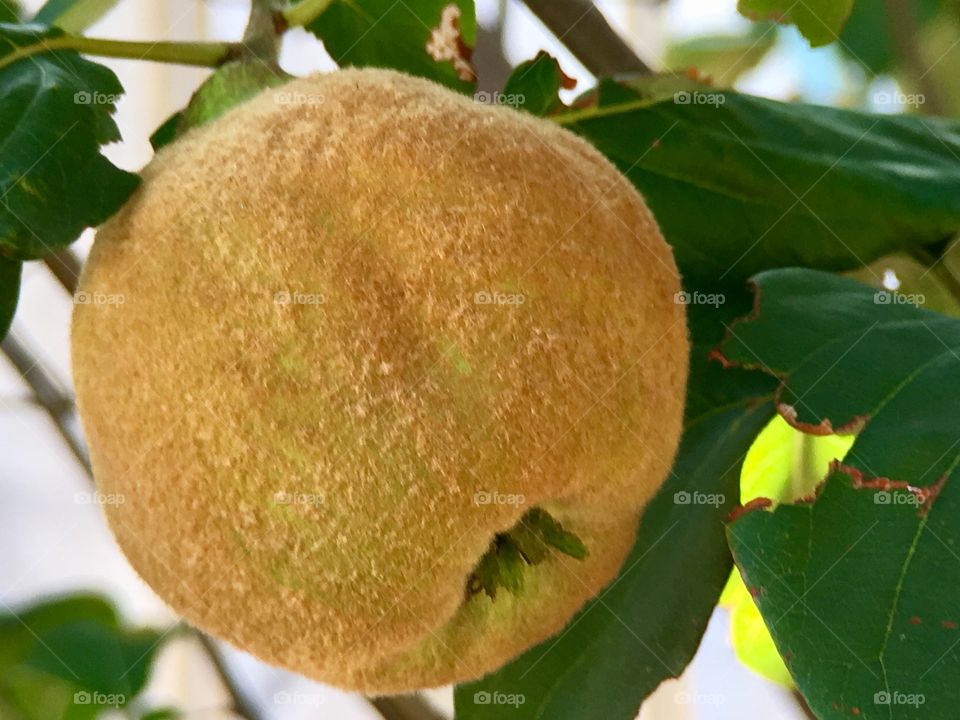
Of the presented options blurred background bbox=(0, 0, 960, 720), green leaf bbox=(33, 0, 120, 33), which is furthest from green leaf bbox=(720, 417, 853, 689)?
green leaf bbox=(33, 0, 120, 33)

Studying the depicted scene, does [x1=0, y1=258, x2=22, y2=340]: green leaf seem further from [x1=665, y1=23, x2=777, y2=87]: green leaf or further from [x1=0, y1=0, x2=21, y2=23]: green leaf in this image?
[x1=665, y1=23, x2=777, y2=87]: green leaf

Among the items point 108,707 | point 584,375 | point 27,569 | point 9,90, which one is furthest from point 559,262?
point 27,569

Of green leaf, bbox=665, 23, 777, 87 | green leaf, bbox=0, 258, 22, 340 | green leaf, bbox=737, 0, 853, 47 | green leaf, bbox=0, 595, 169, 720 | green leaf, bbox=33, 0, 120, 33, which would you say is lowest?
green leaf, bbox=0, 595, 169, 720

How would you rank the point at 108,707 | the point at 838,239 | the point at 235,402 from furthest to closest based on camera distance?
the point at 108,707 → the point at 838,239 → the point at 235,402

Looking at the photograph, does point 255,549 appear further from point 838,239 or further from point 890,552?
point 838,239

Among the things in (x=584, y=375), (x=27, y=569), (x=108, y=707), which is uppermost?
(x=584, y=375)
